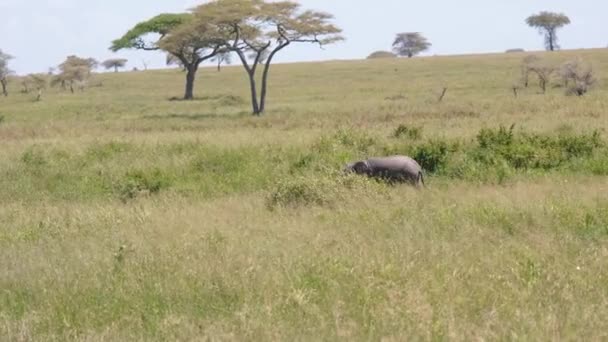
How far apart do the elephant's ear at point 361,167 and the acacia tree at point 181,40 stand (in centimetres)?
2423

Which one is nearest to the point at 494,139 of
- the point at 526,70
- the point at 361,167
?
the point at 361,167

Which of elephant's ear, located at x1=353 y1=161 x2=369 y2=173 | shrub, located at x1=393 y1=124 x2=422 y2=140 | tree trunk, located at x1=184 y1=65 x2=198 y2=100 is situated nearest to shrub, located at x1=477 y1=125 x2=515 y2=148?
shrub, located at x1=393 y1=124 x2=422 y2=140

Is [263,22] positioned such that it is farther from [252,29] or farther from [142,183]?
[142,183]

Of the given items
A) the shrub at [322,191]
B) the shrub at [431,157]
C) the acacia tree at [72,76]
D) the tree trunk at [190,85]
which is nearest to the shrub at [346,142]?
the shrub at [431,157]

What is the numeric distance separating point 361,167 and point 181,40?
27714 millimetres

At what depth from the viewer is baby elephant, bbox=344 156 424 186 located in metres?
11.3

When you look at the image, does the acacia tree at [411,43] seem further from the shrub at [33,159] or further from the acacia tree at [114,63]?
the shrub at [33,159]

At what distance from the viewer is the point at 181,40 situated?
3744 cm

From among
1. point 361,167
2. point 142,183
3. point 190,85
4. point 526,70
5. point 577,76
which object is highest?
point 190,85

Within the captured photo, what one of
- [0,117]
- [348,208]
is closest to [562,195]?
[348,208]

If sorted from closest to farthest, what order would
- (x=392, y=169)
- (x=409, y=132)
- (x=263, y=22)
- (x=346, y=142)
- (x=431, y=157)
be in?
(x=392, y=169) → (x=431, y=157) → (x=346, y=142) → (x=409, y=132) → (x=263, y=22)

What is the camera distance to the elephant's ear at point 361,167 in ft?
37.4

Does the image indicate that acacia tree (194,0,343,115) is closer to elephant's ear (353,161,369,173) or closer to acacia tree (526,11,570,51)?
elephant's ear (353,161,369,173)

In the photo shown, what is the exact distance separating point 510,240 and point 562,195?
109 inches
